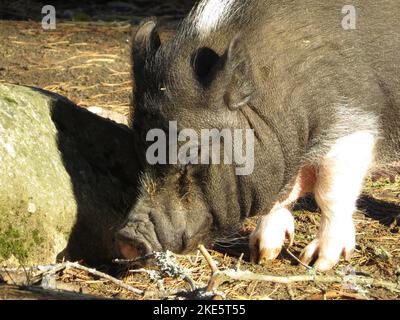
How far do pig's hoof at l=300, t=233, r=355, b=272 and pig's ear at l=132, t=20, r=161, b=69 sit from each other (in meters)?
1.19

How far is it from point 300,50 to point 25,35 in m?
4.15

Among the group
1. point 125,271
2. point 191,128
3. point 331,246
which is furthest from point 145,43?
point 331,246

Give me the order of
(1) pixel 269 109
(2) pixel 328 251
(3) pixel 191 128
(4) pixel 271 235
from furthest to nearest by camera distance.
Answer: (4) pixel 271 235 → (2) pixel 328 251 → (1) pixel 269 109 → (3) pixel 191 128

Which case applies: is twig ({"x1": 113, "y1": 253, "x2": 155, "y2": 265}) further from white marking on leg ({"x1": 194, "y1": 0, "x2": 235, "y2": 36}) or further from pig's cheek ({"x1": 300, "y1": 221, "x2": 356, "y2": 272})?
white marking on leg ({"x1": 194, "y1": 0, "x2": 235, "y2": 36})

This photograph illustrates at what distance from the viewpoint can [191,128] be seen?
3848mm

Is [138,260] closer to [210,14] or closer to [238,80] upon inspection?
[238,80]

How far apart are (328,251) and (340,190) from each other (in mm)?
Result: 303

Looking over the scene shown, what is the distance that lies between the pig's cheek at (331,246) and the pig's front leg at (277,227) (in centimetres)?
15

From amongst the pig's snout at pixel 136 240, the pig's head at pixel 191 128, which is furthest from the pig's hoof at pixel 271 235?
the pig's snout at pixel 136 240

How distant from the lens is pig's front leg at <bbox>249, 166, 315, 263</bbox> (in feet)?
13.8

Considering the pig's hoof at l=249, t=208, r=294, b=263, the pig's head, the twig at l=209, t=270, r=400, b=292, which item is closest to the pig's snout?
the pig's head

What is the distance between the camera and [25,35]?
302 inches

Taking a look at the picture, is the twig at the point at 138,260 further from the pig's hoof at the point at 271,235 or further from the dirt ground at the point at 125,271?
the pig's hoof at the point at 271,235
